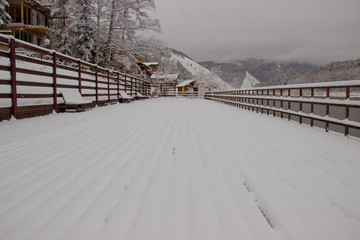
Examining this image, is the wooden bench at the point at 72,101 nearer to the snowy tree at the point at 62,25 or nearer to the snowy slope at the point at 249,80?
the snowy tree at the point at 62,25

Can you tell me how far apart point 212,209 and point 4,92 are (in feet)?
16.3

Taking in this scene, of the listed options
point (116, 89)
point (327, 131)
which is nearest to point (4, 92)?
point (327, 131)

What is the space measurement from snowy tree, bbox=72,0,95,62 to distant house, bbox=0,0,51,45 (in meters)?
5.33

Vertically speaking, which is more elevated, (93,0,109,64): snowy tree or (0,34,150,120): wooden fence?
(93,0,109,64): snowy tree

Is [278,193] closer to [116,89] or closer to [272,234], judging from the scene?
[272,234]

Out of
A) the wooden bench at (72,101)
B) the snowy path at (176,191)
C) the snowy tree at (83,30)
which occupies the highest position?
the snowy tree at (83,30)

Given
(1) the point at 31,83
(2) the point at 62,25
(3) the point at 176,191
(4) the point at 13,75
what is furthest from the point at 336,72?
(3) the point at 176,191

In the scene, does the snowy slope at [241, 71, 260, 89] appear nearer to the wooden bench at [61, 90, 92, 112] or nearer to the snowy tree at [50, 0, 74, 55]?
the snowy tree at [50, 0, 74, 55]

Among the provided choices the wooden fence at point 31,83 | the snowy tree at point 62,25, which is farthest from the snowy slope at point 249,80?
the wooden fence at point 31,83

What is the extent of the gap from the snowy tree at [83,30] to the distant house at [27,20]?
5331 millimetres

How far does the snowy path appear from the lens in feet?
3.85

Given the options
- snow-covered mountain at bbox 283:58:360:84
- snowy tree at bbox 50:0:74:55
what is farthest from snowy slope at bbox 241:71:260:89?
snowy tree at bbox 50:0:74:55

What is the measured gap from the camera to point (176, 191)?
62.6 inches

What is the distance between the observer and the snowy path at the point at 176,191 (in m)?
1.17
